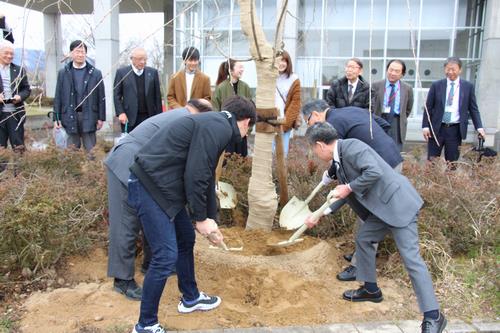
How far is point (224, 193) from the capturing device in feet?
16.0

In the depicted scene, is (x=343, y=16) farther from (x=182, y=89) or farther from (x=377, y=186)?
(x=377, y=186)

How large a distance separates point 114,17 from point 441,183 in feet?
42.9

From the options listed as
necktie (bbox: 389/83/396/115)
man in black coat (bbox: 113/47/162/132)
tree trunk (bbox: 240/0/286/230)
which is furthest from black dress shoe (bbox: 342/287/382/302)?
man in black coat (bbox: 113/47/162/132)

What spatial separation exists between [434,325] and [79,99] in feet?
16.2

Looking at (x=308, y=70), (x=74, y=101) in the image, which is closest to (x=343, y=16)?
(x=308, y=70)

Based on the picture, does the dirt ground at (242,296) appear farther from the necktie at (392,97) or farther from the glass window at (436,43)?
the glass window at (436,43)

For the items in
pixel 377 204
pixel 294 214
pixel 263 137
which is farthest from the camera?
pixel 294 214

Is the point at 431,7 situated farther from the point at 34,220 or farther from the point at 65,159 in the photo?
the point at 34,220

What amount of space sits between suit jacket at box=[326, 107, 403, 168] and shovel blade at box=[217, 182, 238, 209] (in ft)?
4.87

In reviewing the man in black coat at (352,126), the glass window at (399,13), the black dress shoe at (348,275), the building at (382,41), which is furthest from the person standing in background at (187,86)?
the glass window at (399,13)

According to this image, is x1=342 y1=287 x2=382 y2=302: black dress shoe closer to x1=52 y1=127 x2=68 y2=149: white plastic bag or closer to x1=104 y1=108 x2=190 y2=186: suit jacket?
x1=104 y1=108 x2=190 y2=186: suit jacket

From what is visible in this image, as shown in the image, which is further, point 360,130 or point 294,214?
point 294,214

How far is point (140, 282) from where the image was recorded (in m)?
3.84

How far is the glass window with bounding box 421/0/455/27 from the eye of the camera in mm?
14398
